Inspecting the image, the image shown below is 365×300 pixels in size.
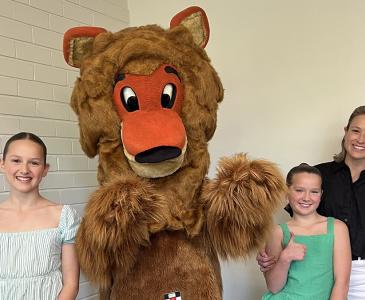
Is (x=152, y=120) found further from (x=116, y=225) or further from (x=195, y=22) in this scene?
(x=195, y=22)

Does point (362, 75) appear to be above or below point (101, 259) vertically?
above

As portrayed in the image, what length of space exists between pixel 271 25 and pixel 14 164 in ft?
4.94

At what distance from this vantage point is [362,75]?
6.50 ft

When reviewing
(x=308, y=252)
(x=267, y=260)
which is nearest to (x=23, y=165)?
(x=267, y=260)

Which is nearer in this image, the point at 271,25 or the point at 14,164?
the point at 14,164

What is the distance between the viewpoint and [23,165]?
1.33 m

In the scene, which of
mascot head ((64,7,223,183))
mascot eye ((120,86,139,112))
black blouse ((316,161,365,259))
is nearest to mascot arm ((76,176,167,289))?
mascot head ((64,7,223,183))

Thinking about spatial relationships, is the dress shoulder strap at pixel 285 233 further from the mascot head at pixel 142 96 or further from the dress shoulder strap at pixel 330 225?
the mascot head at pixel 142 96

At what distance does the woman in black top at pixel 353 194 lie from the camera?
1.60 meters

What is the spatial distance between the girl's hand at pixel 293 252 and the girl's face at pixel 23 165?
872mm

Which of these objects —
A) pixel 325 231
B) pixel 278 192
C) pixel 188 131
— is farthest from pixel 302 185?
pixel 188 131

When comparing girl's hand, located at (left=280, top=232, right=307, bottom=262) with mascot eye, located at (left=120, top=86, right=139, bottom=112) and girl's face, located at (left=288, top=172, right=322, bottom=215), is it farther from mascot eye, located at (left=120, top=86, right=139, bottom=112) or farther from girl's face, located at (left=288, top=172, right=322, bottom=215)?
mascot eye, located at (left=120, top=86, right=139, bottom=112)

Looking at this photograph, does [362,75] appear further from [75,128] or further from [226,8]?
[75,128]

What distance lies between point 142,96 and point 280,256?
73cm
